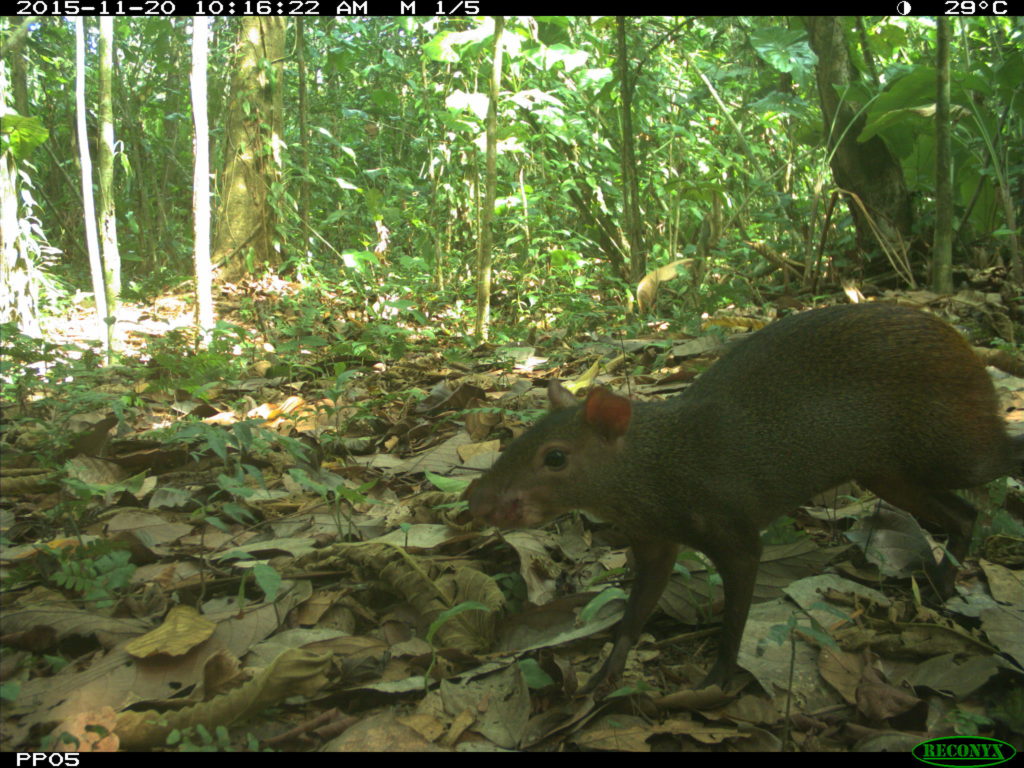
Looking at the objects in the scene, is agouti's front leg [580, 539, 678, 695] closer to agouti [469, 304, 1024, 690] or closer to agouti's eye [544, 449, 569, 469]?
agouti [469, 304, 1024, 690]

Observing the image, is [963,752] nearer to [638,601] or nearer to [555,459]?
[638,601]

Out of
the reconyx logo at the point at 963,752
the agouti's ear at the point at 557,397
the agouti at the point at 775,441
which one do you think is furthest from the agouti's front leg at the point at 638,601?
the reconyx logo at the point at 963,752

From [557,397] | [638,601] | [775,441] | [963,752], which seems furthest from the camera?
[557,397]

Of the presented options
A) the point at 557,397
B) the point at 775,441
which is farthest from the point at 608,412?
the point at 775,441

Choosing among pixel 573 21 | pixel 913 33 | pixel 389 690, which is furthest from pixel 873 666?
pixel 913 33

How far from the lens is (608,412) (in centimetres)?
303

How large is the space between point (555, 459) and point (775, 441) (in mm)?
808

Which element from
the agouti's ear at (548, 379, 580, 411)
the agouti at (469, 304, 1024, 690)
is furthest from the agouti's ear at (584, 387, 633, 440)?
the agouti's ear at (548, 379, 580, 411)

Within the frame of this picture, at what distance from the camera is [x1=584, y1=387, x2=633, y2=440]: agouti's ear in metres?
3.01

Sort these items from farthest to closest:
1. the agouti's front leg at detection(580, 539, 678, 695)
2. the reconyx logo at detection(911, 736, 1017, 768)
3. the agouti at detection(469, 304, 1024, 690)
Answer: the agouti at detection(469, 304, 1024, 690)
the agouti's front leg at detection(580, 539, 678, 695)
the reconyx logo at detection(911, 736, 1017, 768)

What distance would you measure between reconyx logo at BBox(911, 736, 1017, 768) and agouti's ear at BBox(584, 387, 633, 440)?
1.36 m

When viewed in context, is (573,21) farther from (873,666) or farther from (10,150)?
(873,666)

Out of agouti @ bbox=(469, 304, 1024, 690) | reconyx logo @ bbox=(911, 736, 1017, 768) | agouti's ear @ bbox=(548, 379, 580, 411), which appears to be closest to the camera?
reconyx logo @ bbox=(911, 736, 1017, 768)

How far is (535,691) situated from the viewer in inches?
99.7
